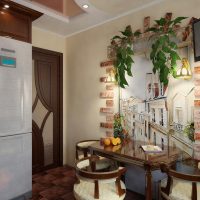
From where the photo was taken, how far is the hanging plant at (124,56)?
2.72m

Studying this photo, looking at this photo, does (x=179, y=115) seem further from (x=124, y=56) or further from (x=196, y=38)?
(x=124, y=56)

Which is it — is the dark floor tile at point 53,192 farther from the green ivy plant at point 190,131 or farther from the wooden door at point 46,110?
the green ivy plant at point 190,131

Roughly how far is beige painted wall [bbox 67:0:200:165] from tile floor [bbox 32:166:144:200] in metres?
0.37

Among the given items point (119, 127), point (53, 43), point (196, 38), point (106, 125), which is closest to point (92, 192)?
point (119, 127)

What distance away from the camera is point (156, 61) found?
2373mm

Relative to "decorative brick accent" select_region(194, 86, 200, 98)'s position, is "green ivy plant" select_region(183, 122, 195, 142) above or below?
below

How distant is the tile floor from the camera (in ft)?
9.02

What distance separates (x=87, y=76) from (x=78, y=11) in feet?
3.45

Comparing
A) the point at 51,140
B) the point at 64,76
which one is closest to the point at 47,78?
the point at 64,76

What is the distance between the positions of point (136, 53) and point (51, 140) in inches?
86.5

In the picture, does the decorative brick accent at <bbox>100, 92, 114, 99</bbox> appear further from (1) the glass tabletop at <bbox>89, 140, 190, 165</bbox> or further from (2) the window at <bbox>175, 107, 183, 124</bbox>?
(2) the window at <bbox>175, 107, 183, 124</bbox>

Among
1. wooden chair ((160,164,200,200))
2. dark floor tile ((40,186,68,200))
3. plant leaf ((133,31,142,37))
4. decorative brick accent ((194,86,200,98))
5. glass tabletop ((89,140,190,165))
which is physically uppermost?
plant leaf ((133,31,142,37))

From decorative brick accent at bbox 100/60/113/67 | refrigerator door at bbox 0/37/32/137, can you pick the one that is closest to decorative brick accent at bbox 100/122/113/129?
decorative brick accent at bbox 100/60/113/67

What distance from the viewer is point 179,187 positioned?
192 cm
